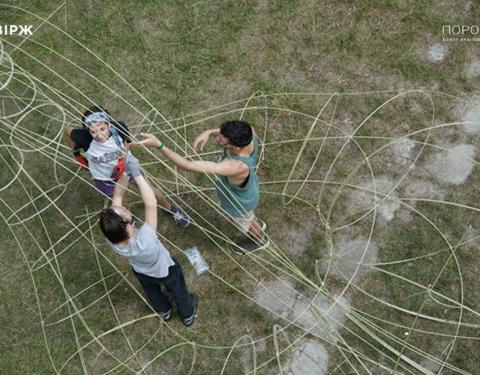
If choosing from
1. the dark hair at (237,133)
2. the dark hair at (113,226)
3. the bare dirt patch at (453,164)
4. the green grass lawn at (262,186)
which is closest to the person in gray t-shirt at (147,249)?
the dark hair at (113,226)

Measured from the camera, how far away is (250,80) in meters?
3.81

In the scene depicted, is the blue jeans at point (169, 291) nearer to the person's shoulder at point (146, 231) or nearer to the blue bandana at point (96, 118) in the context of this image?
A: the person's shoulder at point (146, 231)

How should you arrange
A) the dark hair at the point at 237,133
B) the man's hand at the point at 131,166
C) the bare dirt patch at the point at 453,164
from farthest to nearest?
the bare dirt patch at the point at 453,164 < the man's hand at the point at 131,166 < the dark hair at the point at 237,133

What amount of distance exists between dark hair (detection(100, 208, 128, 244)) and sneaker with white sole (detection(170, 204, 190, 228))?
38.9 inches

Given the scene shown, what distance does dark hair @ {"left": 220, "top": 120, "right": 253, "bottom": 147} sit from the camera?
2.46 metres

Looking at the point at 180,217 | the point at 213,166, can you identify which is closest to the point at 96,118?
the point at 213,166

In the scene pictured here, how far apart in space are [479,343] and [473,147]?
4.18ft

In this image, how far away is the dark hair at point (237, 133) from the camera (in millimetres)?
2455

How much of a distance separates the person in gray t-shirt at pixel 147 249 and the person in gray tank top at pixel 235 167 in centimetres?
24

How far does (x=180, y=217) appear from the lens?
10.6ft

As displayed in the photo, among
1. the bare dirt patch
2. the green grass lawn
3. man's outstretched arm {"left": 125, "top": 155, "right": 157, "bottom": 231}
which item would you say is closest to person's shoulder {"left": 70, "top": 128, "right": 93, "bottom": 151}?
the green grass lawn

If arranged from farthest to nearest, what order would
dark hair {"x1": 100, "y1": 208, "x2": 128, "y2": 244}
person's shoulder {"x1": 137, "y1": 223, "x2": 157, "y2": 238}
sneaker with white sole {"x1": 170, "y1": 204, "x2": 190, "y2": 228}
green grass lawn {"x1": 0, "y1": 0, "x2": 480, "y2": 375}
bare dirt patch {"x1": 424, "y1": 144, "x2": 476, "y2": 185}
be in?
bare dirt patch {"x1": 424, "y1": 144, "x2": 476, "y2": 185}
sneaker with white sole {"x1": 170, "y1": 204, "x2": 190, "y2": 228}
green grass lawn {"x1": 0, "y1": 0, "x2": 480, "y2": 375}
person's shoulder {"x1": 137, "y1": 223, "x2": 157, "y2": 238}
dark hair {"x1": 100, "y1": 208, "x2": 128, "y2": 244}

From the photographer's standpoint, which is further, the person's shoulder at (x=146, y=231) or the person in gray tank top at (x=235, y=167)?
the person in gray tank top at (x=235, y=167)

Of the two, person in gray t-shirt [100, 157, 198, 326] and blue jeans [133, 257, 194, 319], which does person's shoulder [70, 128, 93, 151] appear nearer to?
person in gray t-shirt [100, 157, 198, 326]
